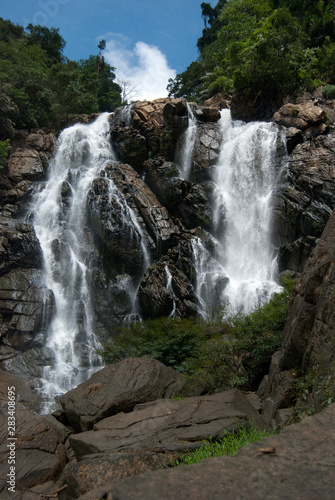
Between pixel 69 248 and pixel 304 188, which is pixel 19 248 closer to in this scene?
pixel 69 248

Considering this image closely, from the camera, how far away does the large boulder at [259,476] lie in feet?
7.32

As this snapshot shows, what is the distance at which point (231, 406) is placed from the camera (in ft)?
20.6

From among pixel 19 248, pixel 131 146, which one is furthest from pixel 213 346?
pixel 131 146

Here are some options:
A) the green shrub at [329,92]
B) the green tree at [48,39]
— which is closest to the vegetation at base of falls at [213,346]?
the green shrub at [329,92]

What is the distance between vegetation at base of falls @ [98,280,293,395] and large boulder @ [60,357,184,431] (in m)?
0.79

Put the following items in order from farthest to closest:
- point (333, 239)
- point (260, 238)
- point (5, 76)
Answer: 1. point (5, 76)
2. point (260, 238)
3. point (333, 239)

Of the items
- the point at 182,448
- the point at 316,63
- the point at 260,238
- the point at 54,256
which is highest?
the point at 316,63

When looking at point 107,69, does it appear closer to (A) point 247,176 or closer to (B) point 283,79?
(B) point 283,79

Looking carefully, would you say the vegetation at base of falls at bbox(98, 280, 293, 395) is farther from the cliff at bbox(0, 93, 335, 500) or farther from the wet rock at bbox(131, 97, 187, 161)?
the wet rock at bbox(131, 97, 187, 161)

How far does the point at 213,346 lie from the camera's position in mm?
9719

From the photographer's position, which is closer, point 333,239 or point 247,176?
point 333,239

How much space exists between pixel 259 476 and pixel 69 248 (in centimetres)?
1830

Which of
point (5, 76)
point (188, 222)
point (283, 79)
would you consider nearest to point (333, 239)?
point (188, 222)

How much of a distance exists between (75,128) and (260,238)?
666 inches
